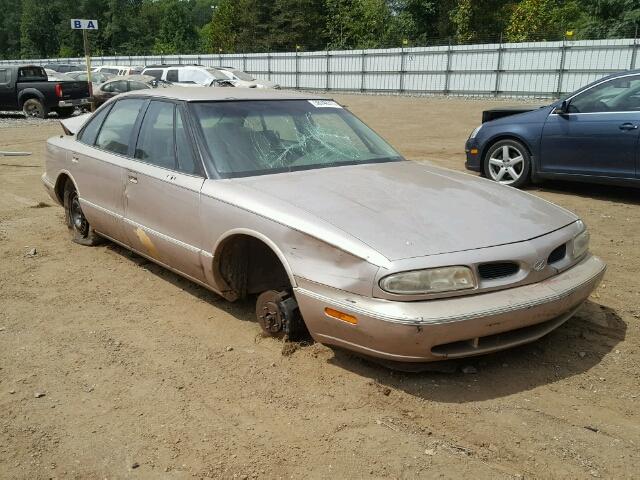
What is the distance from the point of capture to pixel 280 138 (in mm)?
4336

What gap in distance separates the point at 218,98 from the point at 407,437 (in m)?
2.77

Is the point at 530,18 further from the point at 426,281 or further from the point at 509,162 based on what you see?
the point at 426,281

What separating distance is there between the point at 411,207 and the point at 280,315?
100cm

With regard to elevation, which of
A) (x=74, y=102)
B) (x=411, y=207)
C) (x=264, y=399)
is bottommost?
(x=264, y=399)

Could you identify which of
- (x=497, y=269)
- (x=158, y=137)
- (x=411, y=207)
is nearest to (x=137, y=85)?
(x=158, y=137)

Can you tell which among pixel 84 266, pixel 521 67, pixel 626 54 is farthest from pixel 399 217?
pixel 521 67

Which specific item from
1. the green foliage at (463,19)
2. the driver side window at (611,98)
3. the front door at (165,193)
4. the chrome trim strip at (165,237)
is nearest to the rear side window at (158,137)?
the front door at (165,193)

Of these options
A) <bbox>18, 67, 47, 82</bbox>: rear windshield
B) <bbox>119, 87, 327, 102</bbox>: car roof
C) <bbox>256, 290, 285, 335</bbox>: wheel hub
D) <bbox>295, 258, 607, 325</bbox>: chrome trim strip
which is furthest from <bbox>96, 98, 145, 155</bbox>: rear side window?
<bbox>18, 67, 47, 82</bbox>: rear windshield

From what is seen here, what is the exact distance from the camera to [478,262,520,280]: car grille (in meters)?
3.11

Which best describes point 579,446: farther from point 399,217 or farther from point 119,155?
point 119,155

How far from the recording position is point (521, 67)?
25797 millimetres

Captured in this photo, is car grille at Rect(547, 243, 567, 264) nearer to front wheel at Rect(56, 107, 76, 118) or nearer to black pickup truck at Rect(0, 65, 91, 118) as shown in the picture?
black pickup truck at Rect(0, 65, 91, 118)

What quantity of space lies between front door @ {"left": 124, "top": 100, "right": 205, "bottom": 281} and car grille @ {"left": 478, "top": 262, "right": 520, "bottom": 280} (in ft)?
5.86

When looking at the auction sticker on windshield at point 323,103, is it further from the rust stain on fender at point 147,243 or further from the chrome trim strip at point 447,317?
the chrome trim strip at point 447,317
